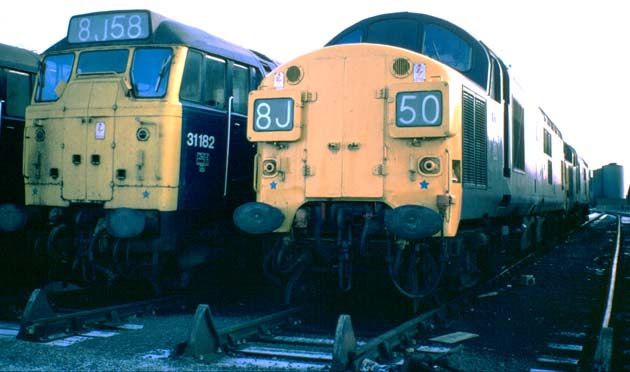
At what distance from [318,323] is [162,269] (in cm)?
223

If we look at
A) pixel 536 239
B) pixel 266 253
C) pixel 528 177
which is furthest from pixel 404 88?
pixel 536 239

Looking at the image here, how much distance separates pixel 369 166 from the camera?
266 inches

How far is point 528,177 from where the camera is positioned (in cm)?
1095

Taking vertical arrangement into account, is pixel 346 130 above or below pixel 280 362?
above

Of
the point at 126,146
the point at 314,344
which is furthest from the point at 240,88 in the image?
the point at 314,344

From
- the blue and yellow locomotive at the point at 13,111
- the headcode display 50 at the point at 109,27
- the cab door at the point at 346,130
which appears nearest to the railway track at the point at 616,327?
the cab door at the point at 346,130

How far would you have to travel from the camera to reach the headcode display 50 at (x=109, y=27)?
7.94 meters

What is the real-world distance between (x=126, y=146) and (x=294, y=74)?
6.90ft

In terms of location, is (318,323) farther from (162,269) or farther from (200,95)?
(200,95)

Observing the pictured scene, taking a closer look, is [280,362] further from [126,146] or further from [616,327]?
[616,327]

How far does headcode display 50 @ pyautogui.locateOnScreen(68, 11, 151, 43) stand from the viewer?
313 inches

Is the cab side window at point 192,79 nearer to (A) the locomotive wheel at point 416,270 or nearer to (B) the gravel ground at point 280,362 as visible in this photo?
(B) the gravel ground at point 280,362

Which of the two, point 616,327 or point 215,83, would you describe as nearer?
point 616,327

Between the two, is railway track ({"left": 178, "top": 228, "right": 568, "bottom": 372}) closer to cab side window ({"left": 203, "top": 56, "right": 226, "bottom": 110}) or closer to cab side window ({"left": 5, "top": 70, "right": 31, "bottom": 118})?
cab side window ({"left": 203, "top": 56, "right": 226, "bottom": 110})
